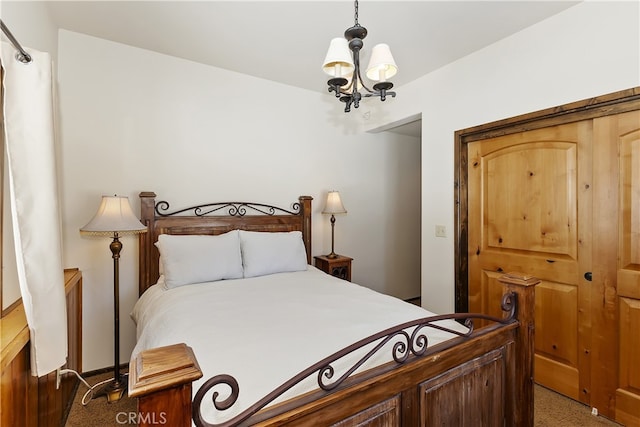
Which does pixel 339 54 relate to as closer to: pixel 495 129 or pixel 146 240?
pixel 495 129

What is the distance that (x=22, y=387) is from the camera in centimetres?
126

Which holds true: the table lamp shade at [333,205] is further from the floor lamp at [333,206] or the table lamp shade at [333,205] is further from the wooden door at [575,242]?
the wooden door at [575,242]

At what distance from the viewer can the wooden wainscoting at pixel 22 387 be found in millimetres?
1089

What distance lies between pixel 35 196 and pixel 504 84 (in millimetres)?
3031

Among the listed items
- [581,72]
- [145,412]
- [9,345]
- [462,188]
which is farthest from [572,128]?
[9,345]

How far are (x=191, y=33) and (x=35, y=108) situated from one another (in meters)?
1.57

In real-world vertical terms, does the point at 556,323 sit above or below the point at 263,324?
below

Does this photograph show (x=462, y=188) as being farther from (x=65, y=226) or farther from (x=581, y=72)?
(x=65, y=226)

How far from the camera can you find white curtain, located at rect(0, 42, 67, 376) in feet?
3.70

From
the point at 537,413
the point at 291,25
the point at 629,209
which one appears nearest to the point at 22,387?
the point at 291,25

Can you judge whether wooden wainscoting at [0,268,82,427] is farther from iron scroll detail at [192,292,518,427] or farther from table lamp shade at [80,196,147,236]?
iron scroll detail at [192,292,518,427]

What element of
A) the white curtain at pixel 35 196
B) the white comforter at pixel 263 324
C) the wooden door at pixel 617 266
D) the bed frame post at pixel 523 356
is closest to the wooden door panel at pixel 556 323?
the wooden door at pixel 617 266

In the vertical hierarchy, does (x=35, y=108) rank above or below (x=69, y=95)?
below

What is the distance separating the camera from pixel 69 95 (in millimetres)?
2379
